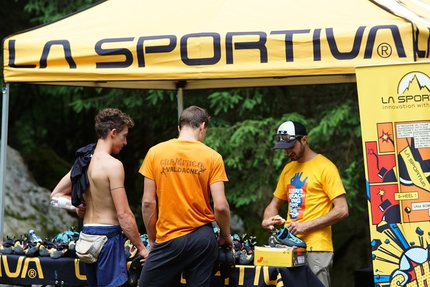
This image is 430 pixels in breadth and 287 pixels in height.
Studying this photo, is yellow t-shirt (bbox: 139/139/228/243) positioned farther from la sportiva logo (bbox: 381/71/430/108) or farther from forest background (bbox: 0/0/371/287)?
forest background (bbox: 0/0/371/287)

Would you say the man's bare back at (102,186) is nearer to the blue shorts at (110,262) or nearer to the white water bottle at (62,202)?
the blue shorts at (110,262)

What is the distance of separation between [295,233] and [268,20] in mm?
1557

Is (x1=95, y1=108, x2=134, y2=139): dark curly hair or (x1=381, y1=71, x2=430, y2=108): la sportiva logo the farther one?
(x1=95, y1=108, x2=134, y2=139): dark curly hair

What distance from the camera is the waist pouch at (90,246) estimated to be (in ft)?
16.1

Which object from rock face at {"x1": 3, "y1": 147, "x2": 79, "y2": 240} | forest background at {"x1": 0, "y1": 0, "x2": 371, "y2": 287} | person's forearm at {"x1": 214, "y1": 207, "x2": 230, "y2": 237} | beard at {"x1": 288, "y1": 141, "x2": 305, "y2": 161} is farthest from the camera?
forest background at {"x1": 0, "y1": 0, "x2": 371, "y2": 287}

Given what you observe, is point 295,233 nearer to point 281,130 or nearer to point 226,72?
point 281,130

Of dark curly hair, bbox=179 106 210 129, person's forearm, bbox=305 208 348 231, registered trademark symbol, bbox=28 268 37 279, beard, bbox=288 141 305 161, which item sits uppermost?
dark curly hair, bbox=179 106 210 129

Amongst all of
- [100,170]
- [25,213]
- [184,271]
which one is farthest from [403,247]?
[25,213]

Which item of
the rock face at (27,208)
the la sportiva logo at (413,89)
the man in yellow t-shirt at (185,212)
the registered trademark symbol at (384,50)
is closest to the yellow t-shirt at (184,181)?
the man in yellow t-shirt at (185,212)

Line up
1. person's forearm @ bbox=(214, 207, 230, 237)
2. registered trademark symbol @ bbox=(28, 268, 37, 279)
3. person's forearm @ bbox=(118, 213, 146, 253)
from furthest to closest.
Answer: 1. registered trademark symbol @ bbox=(28, 268, 37, 279)
2. person's forearm @ bbox=(118, 213, 146, 253)
3. person's forearm @ bbox=(214, 207, 230, 237)

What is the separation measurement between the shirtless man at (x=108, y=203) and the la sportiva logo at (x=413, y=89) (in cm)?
186

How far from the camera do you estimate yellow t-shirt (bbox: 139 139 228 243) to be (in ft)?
14.8

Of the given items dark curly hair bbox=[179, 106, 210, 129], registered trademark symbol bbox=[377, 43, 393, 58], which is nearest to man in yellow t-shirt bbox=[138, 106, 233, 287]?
dark curly hair bbox=[179, 106, 210, 129]

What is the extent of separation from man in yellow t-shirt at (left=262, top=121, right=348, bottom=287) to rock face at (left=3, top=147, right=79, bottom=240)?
13.9 feet
